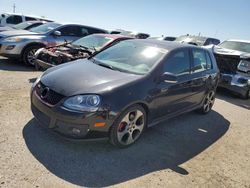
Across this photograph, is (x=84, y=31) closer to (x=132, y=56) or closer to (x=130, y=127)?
(x=132, y=56)

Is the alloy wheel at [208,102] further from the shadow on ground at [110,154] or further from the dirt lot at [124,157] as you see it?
the shadow on ground at [110,154]

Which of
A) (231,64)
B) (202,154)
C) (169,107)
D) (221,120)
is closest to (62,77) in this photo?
(169,107)

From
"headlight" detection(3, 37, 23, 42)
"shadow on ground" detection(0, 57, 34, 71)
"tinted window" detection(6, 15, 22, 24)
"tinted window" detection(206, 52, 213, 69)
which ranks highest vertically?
"tinted window" detection(206, 52, 213, 69)

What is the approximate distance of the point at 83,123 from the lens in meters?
3.54

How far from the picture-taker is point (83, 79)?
3963 millimetres

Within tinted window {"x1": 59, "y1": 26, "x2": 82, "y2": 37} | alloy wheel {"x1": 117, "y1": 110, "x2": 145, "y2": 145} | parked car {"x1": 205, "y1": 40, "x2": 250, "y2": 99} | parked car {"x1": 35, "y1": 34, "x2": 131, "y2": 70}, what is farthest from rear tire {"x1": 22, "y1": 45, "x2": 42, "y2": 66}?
parked car {"x1": 205, "y1": 40, "x2": 250, "y2": 99}

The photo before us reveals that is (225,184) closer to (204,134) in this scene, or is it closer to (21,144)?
(204,134)

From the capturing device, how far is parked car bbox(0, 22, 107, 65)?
8.55 meters

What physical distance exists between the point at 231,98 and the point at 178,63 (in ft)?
15.4

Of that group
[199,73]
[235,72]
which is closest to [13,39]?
[199,73]

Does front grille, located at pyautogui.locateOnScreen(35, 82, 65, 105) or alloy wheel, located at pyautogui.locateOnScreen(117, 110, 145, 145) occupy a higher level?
front grille, located at pyautogui.locateOnScreen(35, 82, 65, 105)

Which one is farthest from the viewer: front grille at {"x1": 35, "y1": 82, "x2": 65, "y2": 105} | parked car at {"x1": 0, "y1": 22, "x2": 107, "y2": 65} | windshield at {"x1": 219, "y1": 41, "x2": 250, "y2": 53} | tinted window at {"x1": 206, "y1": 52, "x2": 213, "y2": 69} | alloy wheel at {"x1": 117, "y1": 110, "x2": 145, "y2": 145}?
windshield at {"x1": 219, "y1": 41, "x2": 250, "y2": 53}

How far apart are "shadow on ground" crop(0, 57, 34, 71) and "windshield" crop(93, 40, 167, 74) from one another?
4.23 meters

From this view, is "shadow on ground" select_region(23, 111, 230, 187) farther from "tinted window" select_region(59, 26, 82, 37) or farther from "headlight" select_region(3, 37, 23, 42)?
"tinted window" select_region(59, 26, 82, 37)
